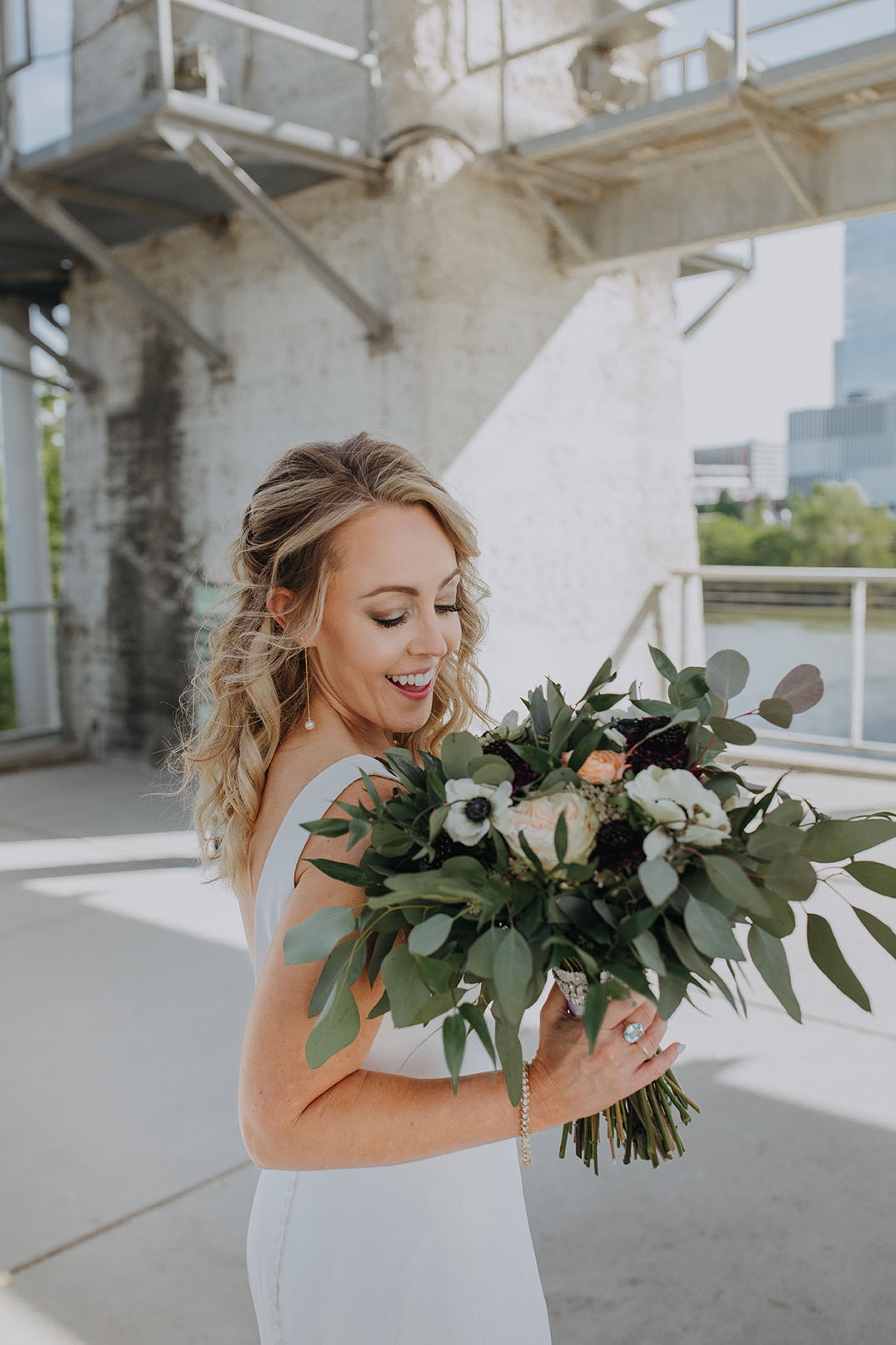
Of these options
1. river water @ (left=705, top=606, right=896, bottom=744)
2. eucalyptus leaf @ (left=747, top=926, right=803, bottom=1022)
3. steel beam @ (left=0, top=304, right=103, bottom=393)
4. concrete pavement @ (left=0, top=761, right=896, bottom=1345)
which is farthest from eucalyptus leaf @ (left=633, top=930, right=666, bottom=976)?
steel beam @ (left=0, top=304, right=103, bottom=393)

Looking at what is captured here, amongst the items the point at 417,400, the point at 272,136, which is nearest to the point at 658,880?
the point at 417,400

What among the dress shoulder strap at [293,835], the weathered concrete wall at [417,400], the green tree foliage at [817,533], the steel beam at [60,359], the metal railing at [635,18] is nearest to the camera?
the dress shoulder strap at [293,835]

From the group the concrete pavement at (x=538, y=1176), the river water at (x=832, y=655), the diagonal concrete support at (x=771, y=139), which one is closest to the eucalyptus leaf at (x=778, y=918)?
the concrete pavement at (x=538, y=1176)

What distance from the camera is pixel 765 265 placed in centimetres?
852

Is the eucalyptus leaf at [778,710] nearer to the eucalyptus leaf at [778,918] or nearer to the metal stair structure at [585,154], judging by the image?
the eucalyptus leaf at [778,918]

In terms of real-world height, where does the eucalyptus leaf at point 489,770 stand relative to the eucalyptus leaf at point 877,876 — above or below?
above

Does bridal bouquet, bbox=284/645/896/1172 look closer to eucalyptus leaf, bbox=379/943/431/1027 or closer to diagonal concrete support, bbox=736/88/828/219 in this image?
eucalyptus leaf, bbox=379/943/431/1027

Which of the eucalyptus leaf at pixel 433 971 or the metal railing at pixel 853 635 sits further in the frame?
the metal railing at pixel 853 635

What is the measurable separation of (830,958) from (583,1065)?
280 mm

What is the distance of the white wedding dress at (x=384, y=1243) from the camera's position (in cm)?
134

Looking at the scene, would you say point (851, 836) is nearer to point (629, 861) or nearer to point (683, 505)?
point (629, 861)

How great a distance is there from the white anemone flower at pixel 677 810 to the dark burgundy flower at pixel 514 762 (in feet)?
0.36

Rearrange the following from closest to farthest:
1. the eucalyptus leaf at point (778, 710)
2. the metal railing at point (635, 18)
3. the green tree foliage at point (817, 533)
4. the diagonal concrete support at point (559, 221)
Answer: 1. the eucalyptus leaf at point (778, 710)
2. the metal railing at point (635, 18)
3. the diagonal concrete support at point (559, 221)
4. the green tree foliage at point (817, 533)

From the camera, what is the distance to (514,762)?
1146mm
